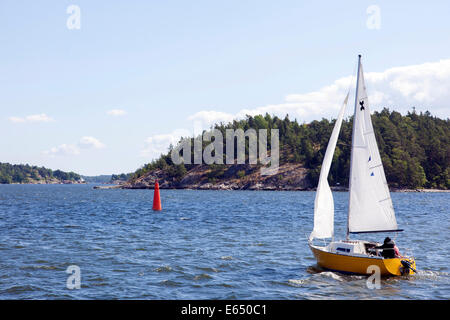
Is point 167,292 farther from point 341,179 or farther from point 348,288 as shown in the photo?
point 341,179

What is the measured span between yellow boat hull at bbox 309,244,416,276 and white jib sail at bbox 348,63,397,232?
1.75 metres

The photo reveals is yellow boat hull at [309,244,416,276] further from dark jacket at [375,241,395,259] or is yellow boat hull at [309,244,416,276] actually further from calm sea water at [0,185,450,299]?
calm sea water at [0,185,450,299]

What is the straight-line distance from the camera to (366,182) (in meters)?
22.8

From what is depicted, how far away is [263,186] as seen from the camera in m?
180

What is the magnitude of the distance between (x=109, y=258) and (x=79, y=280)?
216 inches

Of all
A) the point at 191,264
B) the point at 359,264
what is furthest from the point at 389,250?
the point at 191,264

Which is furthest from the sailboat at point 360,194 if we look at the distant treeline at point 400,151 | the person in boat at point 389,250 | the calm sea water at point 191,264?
the distant treeline at point 400,151

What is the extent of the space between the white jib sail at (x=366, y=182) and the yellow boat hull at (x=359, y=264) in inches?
69.0

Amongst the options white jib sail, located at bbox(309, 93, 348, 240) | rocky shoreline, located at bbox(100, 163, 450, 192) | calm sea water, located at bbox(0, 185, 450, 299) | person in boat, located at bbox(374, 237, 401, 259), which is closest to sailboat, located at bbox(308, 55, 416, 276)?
white jib sail, located at bbox(309, 93, 348, 240)

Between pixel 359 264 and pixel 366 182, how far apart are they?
13.7ft

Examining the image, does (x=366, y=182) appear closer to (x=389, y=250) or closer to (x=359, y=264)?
(x=389, y=250)

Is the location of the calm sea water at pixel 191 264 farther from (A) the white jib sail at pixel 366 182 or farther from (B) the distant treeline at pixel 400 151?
(B) the distant treeline at pixel 400 151
